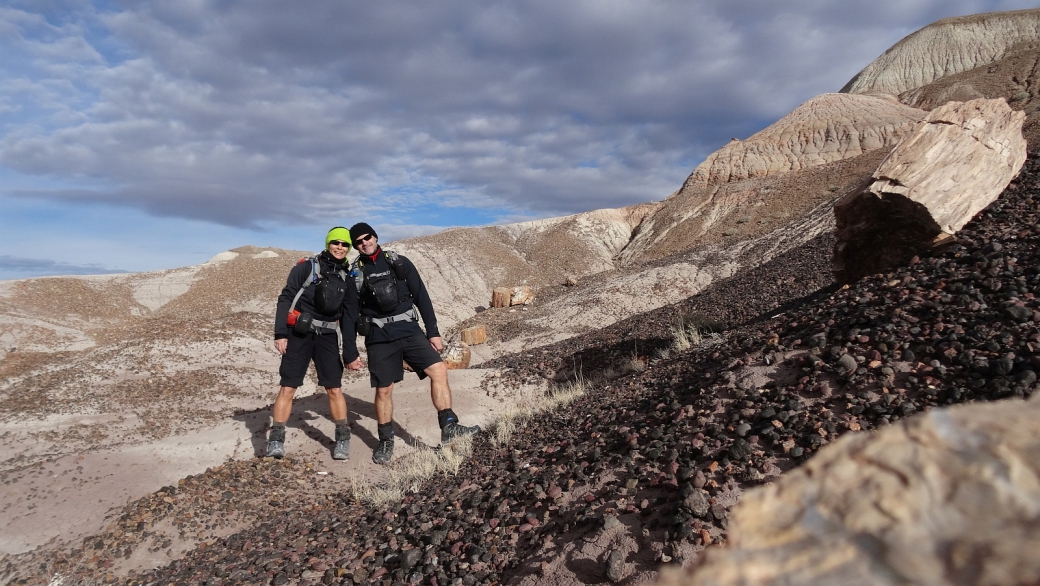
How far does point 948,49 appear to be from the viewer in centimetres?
3791

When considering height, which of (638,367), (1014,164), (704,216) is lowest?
(638,367)

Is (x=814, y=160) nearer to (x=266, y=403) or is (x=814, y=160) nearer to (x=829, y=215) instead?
(x=829, y=215)

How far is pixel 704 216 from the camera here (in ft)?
83.7

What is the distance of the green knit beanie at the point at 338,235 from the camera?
5.32 m

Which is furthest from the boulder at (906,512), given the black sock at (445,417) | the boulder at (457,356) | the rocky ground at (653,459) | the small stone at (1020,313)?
the boulder at (457,356)

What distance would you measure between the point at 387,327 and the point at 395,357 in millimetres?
333

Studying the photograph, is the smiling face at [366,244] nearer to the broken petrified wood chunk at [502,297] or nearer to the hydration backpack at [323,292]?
the hydration backpack at [323,292]

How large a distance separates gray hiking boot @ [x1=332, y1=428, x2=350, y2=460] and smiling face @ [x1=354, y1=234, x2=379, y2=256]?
1.97 meters

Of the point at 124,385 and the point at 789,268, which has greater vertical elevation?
the point at 789,268

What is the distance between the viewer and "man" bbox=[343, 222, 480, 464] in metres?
5.14

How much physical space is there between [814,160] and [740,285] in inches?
700

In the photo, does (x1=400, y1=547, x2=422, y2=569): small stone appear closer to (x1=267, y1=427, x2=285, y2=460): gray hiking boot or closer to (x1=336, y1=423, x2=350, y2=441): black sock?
(x1=336, y1=423, x2=350, y2=441): black sock

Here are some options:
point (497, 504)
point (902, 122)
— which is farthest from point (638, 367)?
point (902, 122)

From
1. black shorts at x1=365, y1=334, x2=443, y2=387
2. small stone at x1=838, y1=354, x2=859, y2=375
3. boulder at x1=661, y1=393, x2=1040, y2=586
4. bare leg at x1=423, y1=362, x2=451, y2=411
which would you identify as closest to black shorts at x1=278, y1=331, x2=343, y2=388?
black shorts at x1=365, y1=334, x2=443, y2=387
